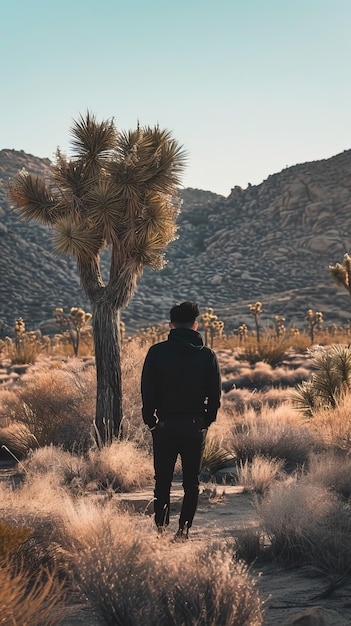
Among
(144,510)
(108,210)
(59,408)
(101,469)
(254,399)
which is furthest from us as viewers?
(254,399)


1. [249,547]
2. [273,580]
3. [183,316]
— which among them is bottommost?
[273,580]

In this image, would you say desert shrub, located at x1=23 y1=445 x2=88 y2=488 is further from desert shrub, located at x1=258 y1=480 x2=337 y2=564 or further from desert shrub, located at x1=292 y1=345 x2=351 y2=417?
desert shrub, located at x1=292 y1=345 x2=351 y2=417

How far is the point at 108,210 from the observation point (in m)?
12.0

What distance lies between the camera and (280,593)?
5.11 m

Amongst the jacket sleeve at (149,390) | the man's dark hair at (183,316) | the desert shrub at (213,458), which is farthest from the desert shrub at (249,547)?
the desert shrub at (213,458)

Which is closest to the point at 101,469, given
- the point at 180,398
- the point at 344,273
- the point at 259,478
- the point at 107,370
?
the point at 259,478

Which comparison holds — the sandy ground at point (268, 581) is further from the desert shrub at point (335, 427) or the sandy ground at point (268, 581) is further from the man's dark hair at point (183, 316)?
the desert shrub at point (335, 427)

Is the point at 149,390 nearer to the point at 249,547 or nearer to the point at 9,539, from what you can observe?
the point at 249,547

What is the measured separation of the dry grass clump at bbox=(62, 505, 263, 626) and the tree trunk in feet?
24.6

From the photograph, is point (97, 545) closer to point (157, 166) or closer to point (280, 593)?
point (280, 593)

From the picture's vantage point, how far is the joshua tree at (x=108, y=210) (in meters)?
12.1

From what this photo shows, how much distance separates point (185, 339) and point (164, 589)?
217cm

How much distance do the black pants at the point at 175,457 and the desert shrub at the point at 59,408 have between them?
5.93 metres

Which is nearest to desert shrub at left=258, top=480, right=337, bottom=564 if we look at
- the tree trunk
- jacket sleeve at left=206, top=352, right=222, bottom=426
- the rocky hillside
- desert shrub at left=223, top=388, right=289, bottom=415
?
jacket sleeve at left=206, top=352, right=222, bottom=426
